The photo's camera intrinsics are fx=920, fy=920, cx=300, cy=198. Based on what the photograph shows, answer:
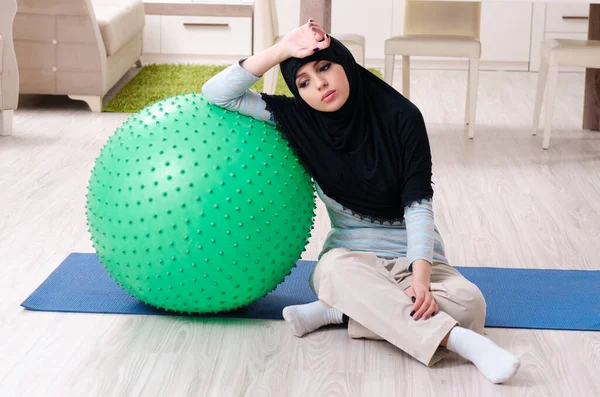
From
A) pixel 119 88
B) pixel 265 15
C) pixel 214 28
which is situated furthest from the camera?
pixel 214 28

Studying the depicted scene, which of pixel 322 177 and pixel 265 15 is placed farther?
pixel 265 15

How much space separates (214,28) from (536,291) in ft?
14.7

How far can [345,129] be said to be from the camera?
6.50 ft

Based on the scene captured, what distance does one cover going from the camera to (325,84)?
6.32 ft

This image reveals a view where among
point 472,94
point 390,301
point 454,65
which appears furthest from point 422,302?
point 454,65

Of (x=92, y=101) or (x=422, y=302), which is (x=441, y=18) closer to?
(x=92, y=101)

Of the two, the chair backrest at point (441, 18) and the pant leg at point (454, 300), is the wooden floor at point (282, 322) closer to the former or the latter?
the pant leg at point (454, 300)

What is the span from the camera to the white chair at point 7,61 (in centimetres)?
385

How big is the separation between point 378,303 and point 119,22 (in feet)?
11.3

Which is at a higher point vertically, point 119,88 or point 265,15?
point 265,15

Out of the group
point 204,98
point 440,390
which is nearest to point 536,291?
point 440,390

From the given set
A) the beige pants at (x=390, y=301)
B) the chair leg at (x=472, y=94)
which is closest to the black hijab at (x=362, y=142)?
the beige pants at (x=390, y=301)

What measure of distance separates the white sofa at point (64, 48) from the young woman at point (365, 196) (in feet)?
8.86

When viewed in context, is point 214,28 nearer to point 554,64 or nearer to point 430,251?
point 554,64
